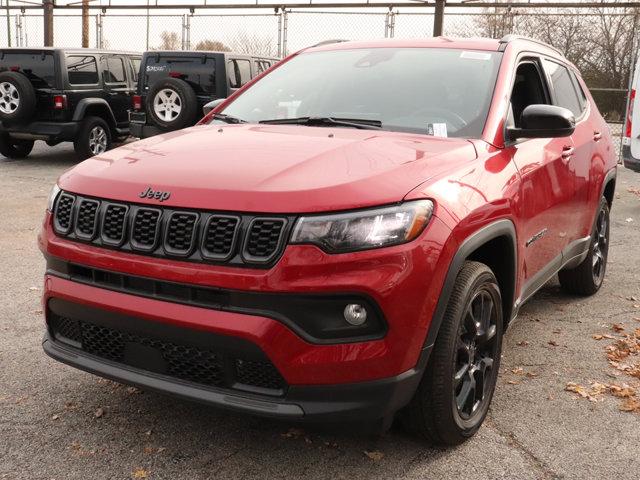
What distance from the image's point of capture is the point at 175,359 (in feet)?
8.82

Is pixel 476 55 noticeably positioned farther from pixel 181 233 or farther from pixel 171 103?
pixel 171 103

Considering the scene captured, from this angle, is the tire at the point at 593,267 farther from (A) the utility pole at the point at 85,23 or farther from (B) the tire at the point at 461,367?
(A) the utility pole at the point at 85,23

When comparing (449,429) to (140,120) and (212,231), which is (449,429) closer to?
(212,231)

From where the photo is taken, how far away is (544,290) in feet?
18.4

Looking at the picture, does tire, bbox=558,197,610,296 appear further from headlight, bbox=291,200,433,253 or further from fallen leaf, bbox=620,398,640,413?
headlight, bbox=291,200,433,253

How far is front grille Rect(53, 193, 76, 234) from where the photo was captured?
2.91 meters

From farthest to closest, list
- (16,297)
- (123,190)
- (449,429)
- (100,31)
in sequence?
(100,31), (16,297), (449,429), (123,190)

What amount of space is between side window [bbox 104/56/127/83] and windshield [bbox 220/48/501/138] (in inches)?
357

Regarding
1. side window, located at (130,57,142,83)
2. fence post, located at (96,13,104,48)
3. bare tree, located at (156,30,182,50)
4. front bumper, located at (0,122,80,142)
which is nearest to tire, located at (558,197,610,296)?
front bumper, located at (0,122,80,142)

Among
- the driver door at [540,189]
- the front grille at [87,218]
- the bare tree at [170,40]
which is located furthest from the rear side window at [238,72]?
the front grille at [87,218]

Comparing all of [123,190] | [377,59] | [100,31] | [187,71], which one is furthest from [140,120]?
[123,190]

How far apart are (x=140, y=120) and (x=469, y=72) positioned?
352 inches

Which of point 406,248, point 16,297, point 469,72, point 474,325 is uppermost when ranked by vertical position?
point 469,72

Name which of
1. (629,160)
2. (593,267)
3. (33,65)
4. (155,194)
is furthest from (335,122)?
(33,65)
